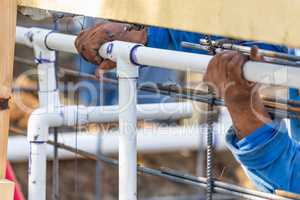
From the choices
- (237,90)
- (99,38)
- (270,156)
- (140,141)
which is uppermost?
(99,38)

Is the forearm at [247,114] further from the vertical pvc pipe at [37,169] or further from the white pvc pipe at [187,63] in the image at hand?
the vertical pvc pipe at [37,169]

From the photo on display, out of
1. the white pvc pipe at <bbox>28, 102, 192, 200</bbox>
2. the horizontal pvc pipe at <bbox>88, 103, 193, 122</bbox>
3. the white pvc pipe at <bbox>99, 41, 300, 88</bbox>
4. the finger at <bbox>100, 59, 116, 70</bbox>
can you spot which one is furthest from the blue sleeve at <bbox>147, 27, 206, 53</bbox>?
the white pvc pipe at <bbox>99, 41, 300, 88</bbox>

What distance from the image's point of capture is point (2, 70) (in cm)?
166

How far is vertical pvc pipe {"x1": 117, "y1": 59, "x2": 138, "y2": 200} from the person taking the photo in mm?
1790

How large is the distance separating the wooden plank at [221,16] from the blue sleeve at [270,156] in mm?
396

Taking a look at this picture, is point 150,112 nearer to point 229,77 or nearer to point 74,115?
point 74,115

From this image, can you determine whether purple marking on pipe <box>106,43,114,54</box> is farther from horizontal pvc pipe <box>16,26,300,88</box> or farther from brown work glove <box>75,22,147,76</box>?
brown work glove <box>75,22,147,76</box>

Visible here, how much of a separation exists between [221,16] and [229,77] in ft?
0.92

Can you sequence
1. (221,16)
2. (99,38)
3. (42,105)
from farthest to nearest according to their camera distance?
(42,105) → (99,38) → (221,16)

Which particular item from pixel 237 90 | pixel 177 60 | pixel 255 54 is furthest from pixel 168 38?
pixel 255 54

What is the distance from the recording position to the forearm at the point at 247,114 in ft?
5.21

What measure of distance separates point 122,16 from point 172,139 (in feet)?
8.61

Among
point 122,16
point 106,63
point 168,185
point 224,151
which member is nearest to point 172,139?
point 224,151

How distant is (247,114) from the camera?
1.61 m
